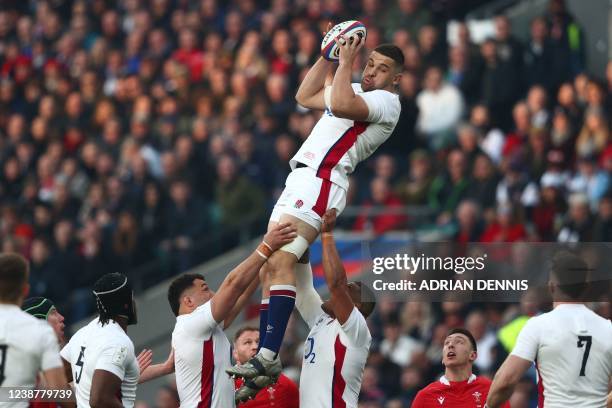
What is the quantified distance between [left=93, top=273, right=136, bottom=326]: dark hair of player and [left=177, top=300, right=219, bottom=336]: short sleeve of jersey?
0.39m

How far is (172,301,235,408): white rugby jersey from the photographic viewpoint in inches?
376

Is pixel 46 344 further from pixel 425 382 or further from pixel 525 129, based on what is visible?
pixel 525 129

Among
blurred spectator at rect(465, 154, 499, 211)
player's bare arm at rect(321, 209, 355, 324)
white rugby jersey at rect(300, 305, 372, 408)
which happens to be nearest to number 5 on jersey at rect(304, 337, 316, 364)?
white rugby jersey at rect(300, 305, 372, 408)

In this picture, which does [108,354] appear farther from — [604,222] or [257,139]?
[257,139]

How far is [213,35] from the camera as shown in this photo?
19531mm

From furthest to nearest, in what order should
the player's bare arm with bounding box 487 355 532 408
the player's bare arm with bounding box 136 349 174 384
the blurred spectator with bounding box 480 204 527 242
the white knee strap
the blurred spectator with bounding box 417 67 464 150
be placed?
the blurred spectator with bounding box 417 67 464 150
the blurred spectator with bounding box 480 204 527 242
the player's bare arm with bounding box 136 349 174 384
the white knee strap
the player's bare arm with bounding box 487 355 532 408

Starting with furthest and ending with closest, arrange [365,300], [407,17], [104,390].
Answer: [407,17] < [365,300] < [104,390]

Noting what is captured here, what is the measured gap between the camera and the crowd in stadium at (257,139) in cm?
1477

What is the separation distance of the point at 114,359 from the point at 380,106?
2.29 metres

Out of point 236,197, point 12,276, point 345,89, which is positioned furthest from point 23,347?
point 236,197

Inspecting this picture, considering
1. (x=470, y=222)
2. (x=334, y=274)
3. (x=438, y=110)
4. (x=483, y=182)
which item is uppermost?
(x=438, y=110)

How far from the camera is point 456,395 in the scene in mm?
10242

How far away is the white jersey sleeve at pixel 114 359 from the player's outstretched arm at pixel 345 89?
6.38 ft

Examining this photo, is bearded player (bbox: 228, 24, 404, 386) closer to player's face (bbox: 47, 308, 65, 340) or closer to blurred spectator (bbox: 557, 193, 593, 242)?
player's face (bbox: 47, 308, 65, 340)
